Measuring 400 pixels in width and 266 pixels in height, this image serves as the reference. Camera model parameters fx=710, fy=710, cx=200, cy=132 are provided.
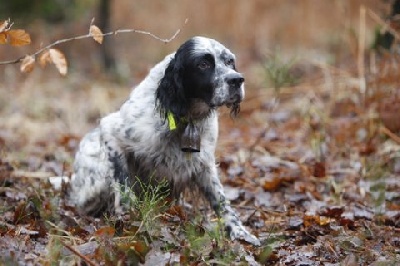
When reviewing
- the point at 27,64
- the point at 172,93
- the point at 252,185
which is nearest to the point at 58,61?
the point at 27,64

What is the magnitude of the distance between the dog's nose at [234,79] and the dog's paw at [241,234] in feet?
3.05

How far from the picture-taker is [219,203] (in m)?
4.68

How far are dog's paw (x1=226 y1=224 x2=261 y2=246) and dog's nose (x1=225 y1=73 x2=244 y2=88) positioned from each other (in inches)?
36.6

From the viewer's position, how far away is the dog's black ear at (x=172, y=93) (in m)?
4.63

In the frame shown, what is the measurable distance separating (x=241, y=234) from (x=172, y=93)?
1.01 meters

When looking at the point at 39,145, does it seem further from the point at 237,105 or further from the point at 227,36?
the point at 227,36

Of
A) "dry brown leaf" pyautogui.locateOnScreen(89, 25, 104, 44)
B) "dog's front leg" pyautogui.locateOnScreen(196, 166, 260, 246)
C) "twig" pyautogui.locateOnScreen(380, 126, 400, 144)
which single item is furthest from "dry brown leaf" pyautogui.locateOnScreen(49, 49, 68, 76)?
"twig" pyautogui.locateOnScreen(380, 126, 400, 144)

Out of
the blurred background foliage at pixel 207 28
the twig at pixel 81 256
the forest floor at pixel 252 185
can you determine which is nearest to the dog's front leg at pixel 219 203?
the forest floor at pixel 252 185

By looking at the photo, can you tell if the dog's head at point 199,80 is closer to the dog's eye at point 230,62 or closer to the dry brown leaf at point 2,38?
the dog's eye at point 230,62

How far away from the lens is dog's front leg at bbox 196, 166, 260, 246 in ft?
15.1

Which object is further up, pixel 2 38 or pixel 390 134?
pixel 2 38

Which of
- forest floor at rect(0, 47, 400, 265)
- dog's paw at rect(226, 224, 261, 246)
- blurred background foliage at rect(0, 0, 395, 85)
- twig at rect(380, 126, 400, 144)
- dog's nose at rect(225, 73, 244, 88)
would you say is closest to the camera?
forest floor at rect(0, 47, 400, 265)

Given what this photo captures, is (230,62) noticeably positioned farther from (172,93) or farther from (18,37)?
(18,37)

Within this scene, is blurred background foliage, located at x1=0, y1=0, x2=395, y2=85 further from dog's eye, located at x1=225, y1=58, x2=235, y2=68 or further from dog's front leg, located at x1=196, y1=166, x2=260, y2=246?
dog's eye, located at x1=225, y1=58, x2=235, y2=68
